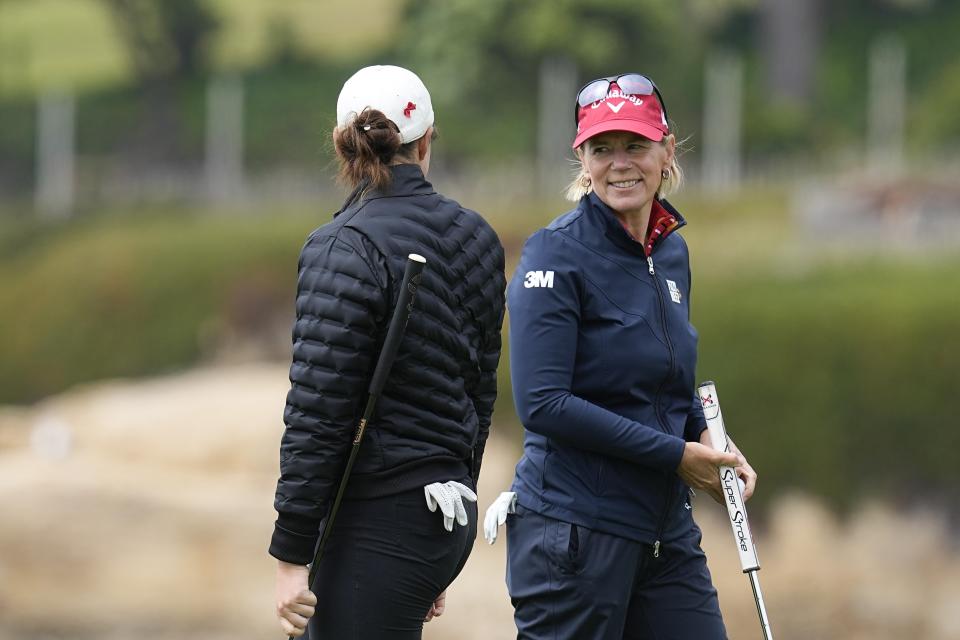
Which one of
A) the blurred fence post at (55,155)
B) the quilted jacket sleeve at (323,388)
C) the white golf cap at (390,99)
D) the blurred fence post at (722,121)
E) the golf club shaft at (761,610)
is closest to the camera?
the quilted jacket sleeve at (323,388)

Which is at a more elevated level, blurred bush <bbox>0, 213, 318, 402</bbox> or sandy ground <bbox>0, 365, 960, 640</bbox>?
blurred bush <bbox>0, 213, 318, 402</bbox>

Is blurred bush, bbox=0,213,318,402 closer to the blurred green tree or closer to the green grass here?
the blurred green tree

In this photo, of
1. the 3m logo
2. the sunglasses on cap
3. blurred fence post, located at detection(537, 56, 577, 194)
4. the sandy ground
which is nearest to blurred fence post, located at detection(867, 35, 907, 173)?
blurred fence post, located at detection(537, 56, 577, 194)

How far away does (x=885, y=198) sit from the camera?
17188 mm

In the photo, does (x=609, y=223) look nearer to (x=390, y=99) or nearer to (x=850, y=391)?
(x=390, y=99)

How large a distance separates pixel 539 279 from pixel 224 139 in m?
19.3

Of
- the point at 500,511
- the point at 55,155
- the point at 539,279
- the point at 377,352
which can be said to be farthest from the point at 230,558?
the point at 377,352

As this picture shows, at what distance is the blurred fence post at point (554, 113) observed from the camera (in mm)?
20266

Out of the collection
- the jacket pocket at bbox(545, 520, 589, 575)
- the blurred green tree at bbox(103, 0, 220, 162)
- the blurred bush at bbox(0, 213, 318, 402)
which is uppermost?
the blurred green tree at bbox(103, 0, 220, 162)

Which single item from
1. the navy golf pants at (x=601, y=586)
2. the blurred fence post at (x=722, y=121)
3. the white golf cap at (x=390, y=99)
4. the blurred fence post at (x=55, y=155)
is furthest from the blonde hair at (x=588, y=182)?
the blurred fence post at (x=55, y=155)

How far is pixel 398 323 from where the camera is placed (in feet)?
9.95

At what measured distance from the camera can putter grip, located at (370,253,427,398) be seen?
9.92 ft

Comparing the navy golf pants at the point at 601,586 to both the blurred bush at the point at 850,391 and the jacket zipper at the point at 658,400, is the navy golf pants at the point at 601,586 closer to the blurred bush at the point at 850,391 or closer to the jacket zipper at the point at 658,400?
the jacket zipper at the point at 658,400

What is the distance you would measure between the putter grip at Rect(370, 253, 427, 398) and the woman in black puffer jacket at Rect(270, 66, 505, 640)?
0.11 ft
